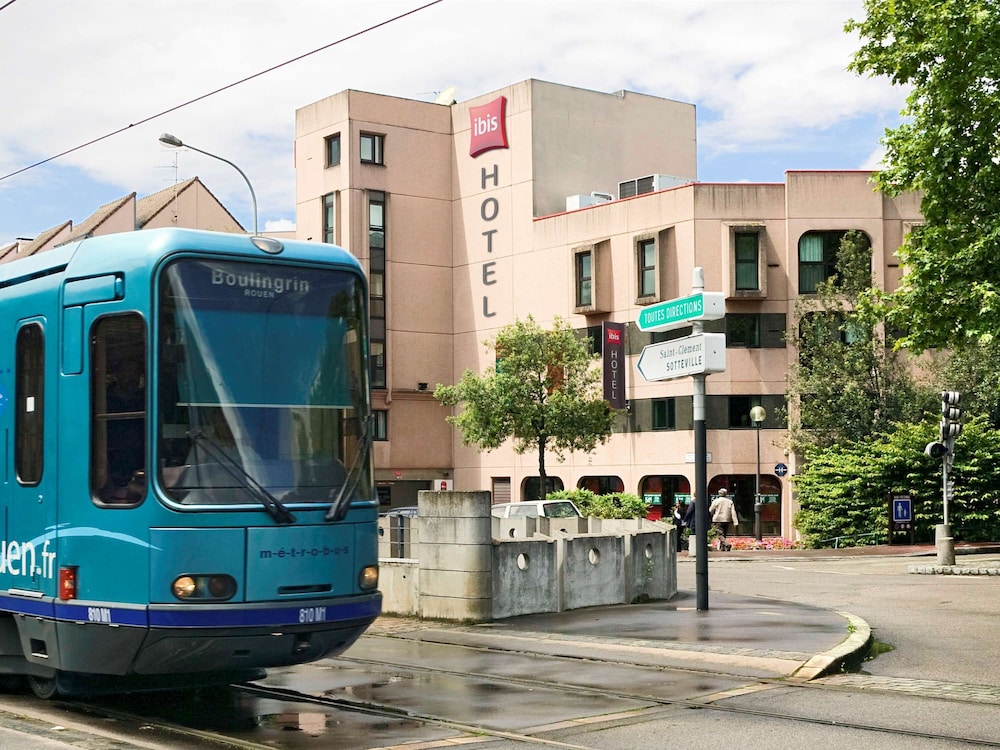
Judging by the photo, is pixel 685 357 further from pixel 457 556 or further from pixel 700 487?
pixel 457 556

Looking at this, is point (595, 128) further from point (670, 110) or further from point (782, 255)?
point (782, 255)

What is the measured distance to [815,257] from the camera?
1895 inches

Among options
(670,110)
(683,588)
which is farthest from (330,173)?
(683,588)

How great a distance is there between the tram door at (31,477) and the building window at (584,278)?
4282cm

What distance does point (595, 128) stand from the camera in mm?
59031

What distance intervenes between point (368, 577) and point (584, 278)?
43665 mm

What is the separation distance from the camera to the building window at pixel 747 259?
4822 centimetres

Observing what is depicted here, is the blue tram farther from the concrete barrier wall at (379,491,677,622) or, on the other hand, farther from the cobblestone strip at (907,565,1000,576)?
the cobblestone strip at (907,565,1000,576)

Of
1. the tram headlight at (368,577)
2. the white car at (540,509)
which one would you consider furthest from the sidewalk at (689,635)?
the white car at (540,509)

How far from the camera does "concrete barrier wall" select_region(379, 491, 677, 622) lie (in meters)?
16.4

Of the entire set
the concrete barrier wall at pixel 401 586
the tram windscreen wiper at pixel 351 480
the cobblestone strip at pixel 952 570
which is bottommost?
the cobblestone strip at pixel 952 570

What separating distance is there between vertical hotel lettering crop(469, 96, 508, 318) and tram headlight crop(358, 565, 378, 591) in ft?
157

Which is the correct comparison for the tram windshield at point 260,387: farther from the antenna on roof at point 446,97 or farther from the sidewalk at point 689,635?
the antenna on roof at point 446,97

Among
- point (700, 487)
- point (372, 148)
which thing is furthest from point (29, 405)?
point (372, 148)
